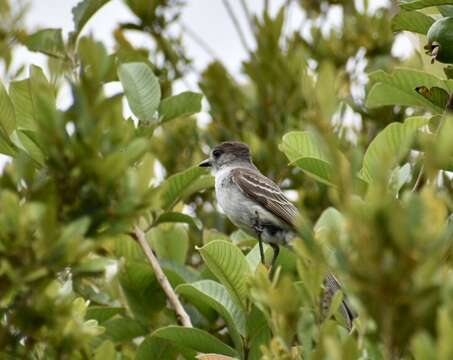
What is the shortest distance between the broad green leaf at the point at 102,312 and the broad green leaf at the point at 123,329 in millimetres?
31

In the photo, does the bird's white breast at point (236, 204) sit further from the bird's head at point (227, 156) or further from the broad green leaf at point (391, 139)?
the broad green leaf at point (391, 139)

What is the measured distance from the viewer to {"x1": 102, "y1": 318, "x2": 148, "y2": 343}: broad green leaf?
3.69 m

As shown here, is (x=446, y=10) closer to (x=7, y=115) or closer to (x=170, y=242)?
(x=7, y=115)

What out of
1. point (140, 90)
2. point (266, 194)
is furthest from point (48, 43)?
point (266, 194)

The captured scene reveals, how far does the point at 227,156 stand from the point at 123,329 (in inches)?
116

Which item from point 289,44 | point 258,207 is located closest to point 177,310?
point 289,44

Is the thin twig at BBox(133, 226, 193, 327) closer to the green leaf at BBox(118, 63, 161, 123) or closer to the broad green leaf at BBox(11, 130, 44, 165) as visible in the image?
the broad green leaf at BBox(11, 130, 44, 165)

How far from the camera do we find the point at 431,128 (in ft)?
10.4

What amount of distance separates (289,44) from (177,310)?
2.78m

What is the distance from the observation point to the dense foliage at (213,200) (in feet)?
5.04

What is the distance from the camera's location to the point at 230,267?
10.2 feet

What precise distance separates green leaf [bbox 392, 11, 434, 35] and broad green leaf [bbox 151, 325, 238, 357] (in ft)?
3.88

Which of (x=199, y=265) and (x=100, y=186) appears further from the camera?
(x=199, y=265)

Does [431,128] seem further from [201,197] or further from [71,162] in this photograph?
[201,197]
